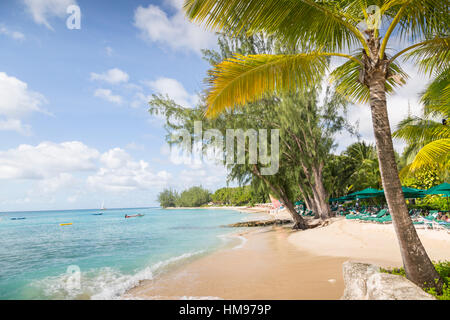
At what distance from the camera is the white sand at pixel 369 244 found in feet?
27.1

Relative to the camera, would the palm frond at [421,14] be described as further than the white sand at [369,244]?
No

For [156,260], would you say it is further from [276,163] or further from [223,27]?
[223,27]

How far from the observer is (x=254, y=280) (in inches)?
283

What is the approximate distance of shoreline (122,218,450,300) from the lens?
6.13m

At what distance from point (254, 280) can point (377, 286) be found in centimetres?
444

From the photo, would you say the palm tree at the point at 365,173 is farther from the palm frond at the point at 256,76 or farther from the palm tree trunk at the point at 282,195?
the palm frond at the point at 256,76

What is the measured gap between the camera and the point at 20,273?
1198cm

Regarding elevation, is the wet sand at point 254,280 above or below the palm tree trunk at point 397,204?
below

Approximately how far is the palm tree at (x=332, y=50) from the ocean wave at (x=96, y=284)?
6.74 m

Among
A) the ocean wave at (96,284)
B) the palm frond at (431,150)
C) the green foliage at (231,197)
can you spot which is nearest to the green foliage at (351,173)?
the palm frond at (431,150)

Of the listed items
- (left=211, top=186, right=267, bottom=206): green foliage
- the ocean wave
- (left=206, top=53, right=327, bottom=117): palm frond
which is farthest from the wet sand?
(left=211, top=186, right=267, bottom=206): green foliage

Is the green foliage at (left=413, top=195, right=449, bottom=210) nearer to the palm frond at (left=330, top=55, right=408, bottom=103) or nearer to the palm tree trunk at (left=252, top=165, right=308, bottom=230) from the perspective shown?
the palm tree trunk at (left=252, top=165, right=308, bottom=230)

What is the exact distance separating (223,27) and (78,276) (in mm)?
11577
